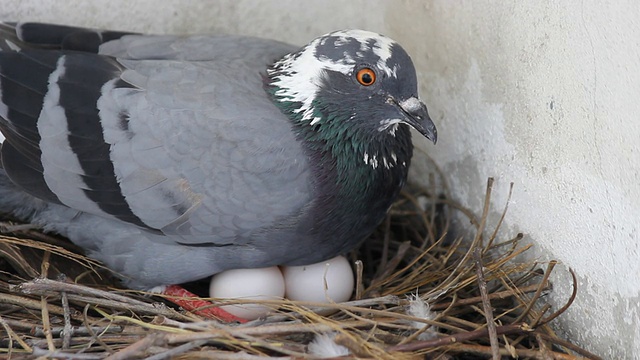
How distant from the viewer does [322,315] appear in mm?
2857

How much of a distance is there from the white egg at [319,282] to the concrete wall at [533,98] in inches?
27.3

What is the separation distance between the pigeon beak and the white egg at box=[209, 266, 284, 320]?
2.62 feet

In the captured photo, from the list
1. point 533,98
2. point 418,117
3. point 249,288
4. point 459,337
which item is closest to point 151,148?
point 249,288

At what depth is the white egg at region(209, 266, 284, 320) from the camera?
296cm

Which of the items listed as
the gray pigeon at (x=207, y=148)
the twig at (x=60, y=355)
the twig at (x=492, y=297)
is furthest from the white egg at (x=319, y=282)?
the twig at (x=60, y=355)

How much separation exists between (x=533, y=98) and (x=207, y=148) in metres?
1.20

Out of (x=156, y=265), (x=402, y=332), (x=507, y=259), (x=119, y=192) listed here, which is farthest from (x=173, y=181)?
(x=507, y=259)

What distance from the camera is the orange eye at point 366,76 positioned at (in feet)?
9.45

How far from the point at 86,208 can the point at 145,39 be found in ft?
2.53

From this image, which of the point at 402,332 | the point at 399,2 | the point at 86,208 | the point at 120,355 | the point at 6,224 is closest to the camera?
the point at 120,355

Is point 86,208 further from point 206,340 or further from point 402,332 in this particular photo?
point 402,332

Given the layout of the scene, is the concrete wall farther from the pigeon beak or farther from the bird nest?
the pigeon beak

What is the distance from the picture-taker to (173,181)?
2.84 metres

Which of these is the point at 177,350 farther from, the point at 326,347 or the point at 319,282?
the point at 319,282
